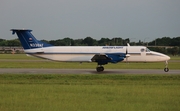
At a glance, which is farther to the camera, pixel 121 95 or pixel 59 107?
pixel 121 95

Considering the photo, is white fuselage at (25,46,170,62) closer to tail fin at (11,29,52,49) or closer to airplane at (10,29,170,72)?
airplane at (10,29,170,72)

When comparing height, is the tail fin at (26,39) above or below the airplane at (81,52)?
above

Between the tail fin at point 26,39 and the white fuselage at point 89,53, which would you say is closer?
the white fuselage at point 89,53

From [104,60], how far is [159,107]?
17.6m

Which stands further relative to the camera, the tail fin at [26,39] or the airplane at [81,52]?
the tail fin at [26,39]

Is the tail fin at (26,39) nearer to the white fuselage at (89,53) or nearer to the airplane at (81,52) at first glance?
the airplane at (81,52)

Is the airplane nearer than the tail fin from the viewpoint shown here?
Yes

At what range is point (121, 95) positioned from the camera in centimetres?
1402

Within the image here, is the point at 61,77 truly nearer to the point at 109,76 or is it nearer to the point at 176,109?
the point at 109,76

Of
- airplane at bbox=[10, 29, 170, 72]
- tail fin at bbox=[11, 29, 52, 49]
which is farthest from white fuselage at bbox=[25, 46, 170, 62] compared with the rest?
tail fin at bbox=[11, 29, 52, 49]

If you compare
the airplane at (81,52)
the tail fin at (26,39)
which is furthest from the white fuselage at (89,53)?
the tail fin at (26,39)

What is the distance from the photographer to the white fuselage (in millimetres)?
30109

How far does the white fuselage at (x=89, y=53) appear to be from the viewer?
98.8ft

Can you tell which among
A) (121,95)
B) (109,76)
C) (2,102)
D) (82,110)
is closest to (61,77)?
(109,76)
